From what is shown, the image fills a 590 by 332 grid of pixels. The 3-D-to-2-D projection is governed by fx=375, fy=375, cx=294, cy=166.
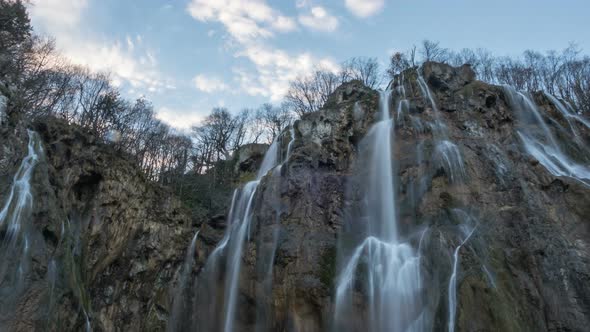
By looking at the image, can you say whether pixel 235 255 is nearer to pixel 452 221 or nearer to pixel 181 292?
pixel 181 292

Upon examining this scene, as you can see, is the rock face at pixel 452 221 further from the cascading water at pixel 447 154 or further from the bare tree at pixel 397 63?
the bare tree at pixel 397 63

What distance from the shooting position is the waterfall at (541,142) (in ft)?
50.7

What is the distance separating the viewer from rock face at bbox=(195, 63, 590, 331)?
432 inches

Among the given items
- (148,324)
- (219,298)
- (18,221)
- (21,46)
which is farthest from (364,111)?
(21,46)

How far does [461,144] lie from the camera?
16.7m

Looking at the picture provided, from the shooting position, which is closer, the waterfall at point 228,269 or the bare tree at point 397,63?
the waterfall at point 228,269

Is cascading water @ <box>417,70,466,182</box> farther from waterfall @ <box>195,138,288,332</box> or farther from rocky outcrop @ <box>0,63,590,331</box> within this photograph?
waterfall @ <box>195,138,288,332</box>

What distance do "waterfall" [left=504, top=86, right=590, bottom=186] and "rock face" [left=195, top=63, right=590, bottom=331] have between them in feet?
1.15

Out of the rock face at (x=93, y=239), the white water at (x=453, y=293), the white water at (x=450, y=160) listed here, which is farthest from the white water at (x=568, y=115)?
the rock face at (x=93, y=239)

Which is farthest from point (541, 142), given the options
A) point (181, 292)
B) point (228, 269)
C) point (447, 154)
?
point (181, 292)

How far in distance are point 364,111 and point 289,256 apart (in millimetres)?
10199

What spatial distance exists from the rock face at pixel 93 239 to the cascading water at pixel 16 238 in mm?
206

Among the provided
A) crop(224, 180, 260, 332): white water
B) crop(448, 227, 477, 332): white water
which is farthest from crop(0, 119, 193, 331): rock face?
crop(448, 227, 477, 332): white water

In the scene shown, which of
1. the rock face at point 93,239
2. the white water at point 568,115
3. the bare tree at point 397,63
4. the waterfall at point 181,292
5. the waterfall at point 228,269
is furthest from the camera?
the bare tree at point 397,63
